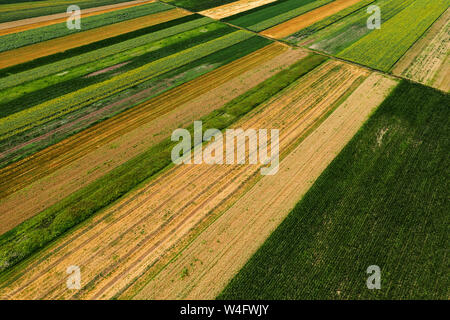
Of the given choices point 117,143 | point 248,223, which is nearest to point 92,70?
point 117,143

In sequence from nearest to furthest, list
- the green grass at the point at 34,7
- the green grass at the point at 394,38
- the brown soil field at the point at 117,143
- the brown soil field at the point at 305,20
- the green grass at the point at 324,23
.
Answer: the brown soil field at the point at 117,143 < the green grass at the point at 394,38 < the green grass at the point at 324,23 < the brown soil field at the point at 305,20 < the green grass at the point at 34,7

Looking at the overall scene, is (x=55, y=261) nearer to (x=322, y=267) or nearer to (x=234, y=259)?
(x=234, y=259)

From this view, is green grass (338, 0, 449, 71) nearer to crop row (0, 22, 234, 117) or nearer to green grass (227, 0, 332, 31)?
green grass (227, 0, 332, 31)

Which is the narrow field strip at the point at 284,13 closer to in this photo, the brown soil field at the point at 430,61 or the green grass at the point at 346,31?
the green grass at the point at 346,31

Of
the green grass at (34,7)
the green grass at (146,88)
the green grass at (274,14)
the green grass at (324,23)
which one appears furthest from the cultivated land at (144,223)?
the green grass at (34,7)

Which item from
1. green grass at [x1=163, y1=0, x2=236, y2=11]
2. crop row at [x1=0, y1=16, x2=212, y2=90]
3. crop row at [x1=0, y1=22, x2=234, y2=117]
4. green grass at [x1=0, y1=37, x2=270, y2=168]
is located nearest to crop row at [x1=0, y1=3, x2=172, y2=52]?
green grass at [x1=163, y1=0, x2=236, y2=11]

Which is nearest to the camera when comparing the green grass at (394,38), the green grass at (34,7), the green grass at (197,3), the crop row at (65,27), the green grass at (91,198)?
the green grass at (91,198)

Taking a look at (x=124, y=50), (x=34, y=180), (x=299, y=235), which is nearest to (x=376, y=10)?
(x=124, y=50)
